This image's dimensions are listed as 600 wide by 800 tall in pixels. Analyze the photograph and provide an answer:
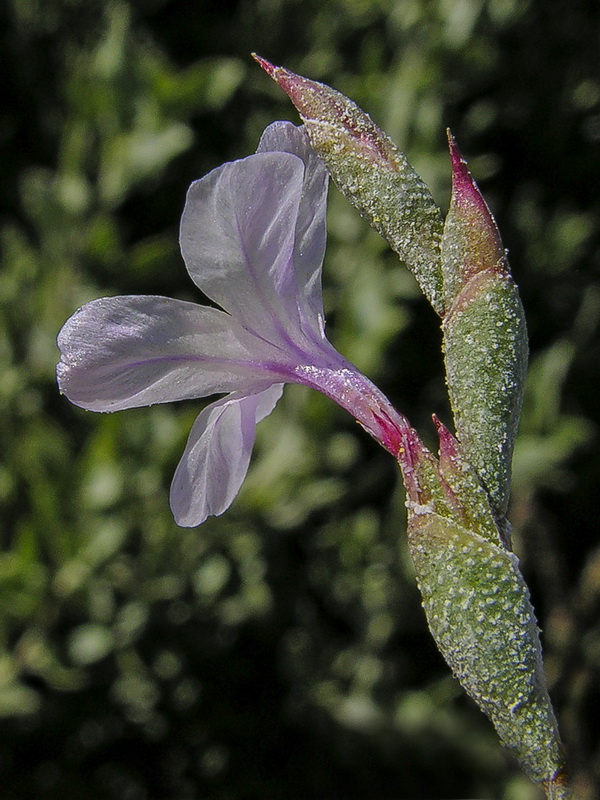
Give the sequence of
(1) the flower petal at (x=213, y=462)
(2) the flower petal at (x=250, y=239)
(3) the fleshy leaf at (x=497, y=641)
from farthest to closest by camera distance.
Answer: (1) the flower petal at (x=213, y=462)
(2) the flower petal at (x=250, y=239)
(3) the fleshy leaf at (x=497, y=641)

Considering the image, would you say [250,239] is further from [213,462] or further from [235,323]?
[213,462]

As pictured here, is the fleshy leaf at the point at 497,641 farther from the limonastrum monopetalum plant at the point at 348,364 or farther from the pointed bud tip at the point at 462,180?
the pointed bud tip at the point at 462,180

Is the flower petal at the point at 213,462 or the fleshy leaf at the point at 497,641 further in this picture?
the flower petal at the point at 213,462

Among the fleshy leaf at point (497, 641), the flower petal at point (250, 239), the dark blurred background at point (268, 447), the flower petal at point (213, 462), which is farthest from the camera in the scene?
the dark blurred background at point (268, 447)

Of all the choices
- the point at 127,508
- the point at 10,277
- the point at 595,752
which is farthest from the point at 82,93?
the point at 595,752

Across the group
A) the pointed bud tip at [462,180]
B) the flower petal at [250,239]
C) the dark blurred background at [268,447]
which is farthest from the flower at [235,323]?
the dark blurred background at [268,447]

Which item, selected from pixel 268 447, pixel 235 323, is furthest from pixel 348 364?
pixel 268 447

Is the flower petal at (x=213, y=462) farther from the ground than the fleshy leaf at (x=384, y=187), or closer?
closer

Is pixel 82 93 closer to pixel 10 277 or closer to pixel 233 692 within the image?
pixel 10 277

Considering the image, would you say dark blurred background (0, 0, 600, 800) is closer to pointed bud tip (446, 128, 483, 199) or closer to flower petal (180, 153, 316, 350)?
flower petal (180, 153, 316, 350)
